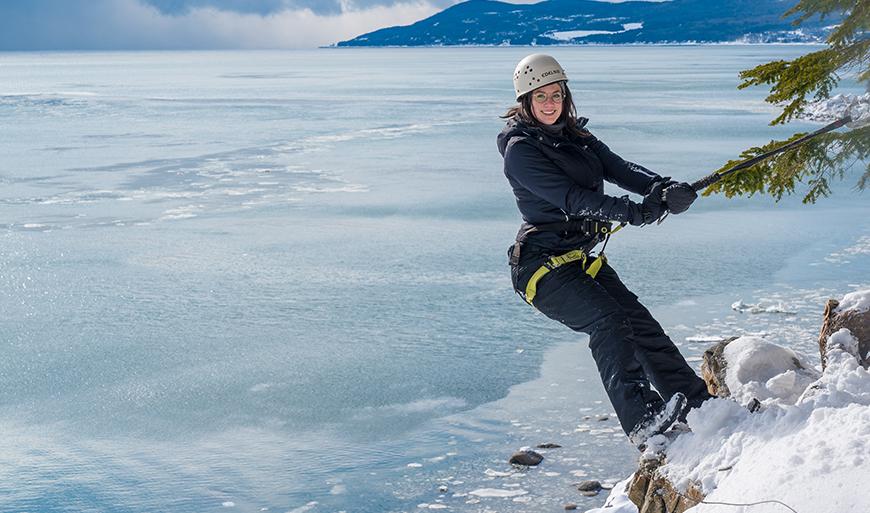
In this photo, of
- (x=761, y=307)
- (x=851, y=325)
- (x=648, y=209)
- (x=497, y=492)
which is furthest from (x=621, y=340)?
(x=761, y=307)

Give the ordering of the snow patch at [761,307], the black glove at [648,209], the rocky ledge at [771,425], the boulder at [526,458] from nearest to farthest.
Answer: the rocky ledge at [771,425], the black glove at [648,209], the boulder at [526,458], the snow patch at [761,307]

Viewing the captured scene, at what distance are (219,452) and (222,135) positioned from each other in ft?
92.4

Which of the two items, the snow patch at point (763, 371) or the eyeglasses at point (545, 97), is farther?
the snow patch at point (763, 371)

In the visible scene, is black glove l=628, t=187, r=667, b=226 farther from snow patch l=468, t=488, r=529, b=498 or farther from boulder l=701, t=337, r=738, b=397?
snow patch l=468, t=488, r=529, b=498

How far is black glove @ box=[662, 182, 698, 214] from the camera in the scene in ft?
15.6

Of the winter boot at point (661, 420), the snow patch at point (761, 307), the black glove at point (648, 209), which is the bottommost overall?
the snow patch at point (761, 307)

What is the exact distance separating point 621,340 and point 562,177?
87 cm

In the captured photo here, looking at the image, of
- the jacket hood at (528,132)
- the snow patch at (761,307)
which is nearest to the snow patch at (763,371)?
the jacket hood at (528,132)

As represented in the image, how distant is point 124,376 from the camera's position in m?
10.1

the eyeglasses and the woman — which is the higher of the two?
the eyeglasses

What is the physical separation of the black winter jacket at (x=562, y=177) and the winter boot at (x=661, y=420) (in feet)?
3.07

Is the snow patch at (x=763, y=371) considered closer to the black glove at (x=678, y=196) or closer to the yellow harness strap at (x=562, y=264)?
the yellow harness strap at (x=562, y=264)

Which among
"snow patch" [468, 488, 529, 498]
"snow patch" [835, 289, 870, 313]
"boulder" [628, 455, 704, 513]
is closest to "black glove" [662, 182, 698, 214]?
"boulder" [628, 455, 704, 513]

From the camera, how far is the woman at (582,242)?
15.8 ft
